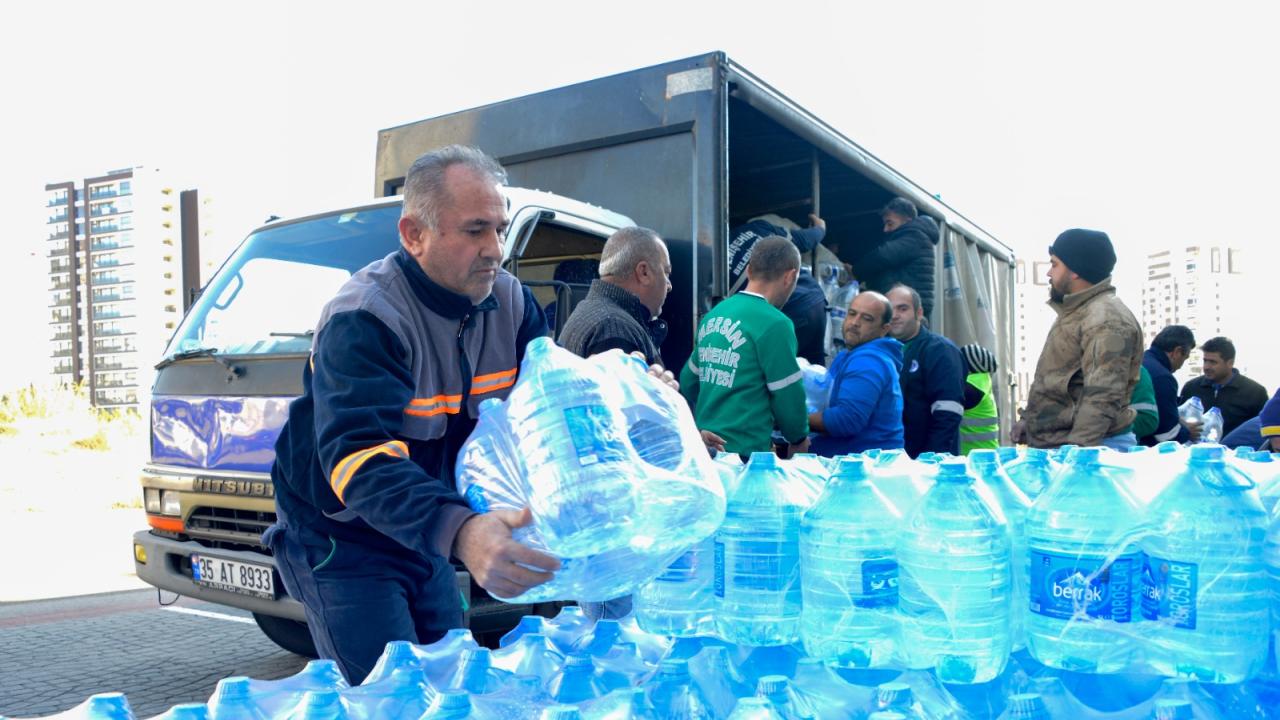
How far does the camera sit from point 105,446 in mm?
15648

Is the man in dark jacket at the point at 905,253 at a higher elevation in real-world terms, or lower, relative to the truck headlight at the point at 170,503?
higher

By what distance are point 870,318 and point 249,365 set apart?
10.3ft

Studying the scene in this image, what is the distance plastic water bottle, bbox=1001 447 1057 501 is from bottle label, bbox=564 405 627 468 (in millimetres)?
1157

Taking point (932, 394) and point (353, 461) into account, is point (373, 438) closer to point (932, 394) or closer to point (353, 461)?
point (353, 461)

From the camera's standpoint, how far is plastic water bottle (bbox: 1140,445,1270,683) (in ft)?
5.52

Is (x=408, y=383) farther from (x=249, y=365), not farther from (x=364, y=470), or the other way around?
(x=249, y=365)

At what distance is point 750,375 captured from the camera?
384 centimetres

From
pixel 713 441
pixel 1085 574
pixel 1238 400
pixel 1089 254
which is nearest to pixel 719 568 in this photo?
pixel 1085 574

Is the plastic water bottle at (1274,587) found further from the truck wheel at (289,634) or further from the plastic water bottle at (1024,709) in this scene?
the truck wheel at (289,634)

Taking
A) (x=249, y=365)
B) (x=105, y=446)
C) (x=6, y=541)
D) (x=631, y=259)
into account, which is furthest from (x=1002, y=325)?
(x=105, y=446)

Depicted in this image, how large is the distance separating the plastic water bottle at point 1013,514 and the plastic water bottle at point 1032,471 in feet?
0.95

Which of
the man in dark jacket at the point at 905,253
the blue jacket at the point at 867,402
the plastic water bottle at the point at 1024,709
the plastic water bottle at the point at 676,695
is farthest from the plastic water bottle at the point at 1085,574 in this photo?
the man in dark jacket at the point at 905,253

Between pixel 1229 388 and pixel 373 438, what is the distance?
9363 millimetres

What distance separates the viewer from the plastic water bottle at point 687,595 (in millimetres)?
2111
